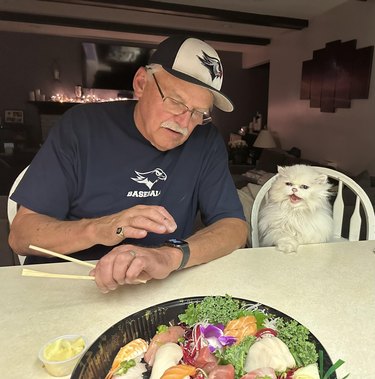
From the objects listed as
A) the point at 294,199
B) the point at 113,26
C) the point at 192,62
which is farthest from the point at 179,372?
the point at 113,26

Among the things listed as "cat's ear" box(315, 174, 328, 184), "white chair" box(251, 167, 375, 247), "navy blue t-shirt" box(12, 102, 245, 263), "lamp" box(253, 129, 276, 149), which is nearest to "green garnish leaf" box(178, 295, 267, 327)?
"navy blue t-shirt" box(12, 102, 245, 263)

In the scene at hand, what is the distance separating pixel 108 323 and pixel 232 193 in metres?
0.66

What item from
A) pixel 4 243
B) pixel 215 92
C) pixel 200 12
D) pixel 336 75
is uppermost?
pixel 200 12

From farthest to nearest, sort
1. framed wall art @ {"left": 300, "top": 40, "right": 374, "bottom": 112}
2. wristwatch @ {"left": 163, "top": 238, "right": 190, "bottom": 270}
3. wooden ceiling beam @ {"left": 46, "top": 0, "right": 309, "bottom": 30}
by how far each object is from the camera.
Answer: wooden ceiling beam @ {"left": 46, "top": 0, "right": 309, "bottom": 30}
framed wall art @ {"left": 300, "top": 40, "right": 374, "bottom": 112}
wristwatch @ {"left": 163, "top": 238, "right": 190, "bottom": 270}

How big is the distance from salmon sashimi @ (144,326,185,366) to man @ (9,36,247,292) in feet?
0.64

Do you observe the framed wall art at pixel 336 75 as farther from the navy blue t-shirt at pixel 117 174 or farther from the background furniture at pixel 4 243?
the background furniture at pixel 4 243

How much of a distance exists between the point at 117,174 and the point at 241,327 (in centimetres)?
67

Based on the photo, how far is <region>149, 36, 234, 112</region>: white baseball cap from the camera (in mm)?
1032

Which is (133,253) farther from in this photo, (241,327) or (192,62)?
(192,62)

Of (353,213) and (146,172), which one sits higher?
(146,172)

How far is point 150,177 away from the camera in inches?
46.1

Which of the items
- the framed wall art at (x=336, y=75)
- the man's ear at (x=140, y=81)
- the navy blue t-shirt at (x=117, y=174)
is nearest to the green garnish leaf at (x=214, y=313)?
the navy blue t-shirt at (x=117, y=174)

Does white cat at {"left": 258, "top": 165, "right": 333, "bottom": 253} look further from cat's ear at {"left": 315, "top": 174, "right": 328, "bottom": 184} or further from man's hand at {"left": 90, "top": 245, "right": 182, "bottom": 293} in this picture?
man's hand at {"left": 90, "top": 245, "right": 182, "bottom": 293}

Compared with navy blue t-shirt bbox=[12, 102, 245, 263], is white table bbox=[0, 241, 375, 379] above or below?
below
